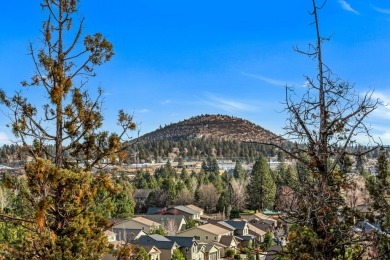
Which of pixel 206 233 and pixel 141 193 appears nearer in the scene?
pixel 206 233

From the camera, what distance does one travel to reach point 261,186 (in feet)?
190

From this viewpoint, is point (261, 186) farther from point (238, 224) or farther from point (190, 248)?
point (190, 248)

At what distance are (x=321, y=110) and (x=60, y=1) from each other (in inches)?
219

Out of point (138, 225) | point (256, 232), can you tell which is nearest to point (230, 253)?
point (256, 232)

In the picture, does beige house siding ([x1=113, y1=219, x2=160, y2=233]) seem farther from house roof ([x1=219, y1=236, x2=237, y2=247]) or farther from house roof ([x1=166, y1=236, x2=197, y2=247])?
house roof ([x1=166, y1=236, x2=197, y2=247])

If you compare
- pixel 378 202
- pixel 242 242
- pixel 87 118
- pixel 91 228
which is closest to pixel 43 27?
pixel 87 118

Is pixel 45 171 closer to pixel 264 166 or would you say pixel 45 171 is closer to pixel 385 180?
pixel 385 180

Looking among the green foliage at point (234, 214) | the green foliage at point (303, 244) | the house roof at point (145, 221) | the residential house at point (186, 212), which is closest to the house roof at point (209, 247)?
the house roof at point (145, 221)

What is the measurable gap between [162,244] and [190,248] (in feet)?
7.50

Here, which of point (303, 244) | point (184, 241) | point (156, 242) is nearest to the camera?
point (303, 244)

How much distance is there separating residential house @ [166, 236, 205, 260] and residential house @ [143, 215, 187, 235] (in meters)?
9.65

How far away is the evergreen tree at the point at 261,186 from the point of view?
58.1m

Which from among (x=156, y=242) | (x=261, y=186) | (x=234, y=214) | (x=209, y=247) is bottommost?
(x=209, y=247)

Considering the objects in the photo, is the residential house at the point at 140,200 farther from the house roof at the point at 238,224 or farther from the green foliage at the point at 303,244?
the green foliage at the point at 303,244
